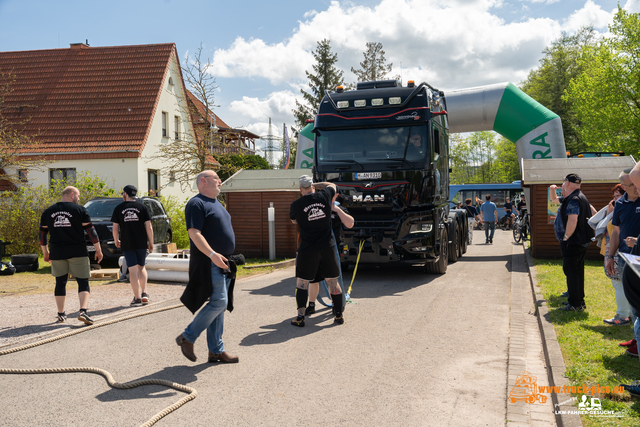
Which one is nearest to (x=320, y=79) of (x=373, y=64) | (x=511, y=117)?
(x=373, y=64)

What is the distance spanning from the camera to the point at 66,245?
704 cm

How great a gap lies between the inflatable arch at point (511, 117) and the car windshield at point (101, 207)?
613 cm

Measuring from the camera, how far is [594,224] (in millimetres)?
6719

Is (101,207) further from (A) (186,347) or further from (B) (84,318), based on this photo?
(A) (186,347)

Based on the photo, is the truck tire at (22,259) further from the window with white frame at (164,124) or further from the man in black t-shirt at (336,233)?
the window with white frame at (164,124)

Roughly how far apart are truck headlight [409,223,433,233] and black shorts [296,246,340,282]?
12.1 ft

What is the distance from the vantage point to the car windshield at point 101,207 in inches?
531

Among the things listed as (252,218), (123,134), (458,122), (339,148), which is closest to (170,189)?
(123,134)

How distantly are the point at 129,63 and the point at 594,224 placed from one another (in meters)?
25.9

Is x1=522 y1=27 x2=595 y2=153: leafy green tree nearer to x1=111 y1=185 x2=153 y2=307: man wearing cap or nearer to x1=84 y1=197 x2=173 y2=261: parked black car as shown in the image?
x1=84 y1=197 x2=173 y2=261: parked black car

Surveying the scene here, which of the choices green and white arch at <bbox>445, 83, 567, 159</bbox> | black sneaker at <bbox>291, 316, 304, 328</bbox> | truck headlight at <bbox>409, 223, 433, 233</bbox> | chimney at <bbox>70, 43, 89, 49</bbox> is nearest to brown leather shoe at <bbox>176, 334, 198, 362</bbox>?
black sneaker at <bbox>291, 316, 304, 328</bbox>

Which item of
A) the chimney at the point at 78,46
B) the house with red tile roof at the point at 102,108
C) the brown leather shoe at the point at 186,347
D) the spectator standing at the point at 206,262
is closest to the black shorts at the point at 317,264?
the spectator standing at the point at 206,262

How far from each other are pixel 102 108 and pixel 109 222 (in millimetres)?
14943

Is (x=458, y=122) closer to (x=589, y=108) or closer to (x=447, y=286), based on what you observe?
(x=447, y=286)
